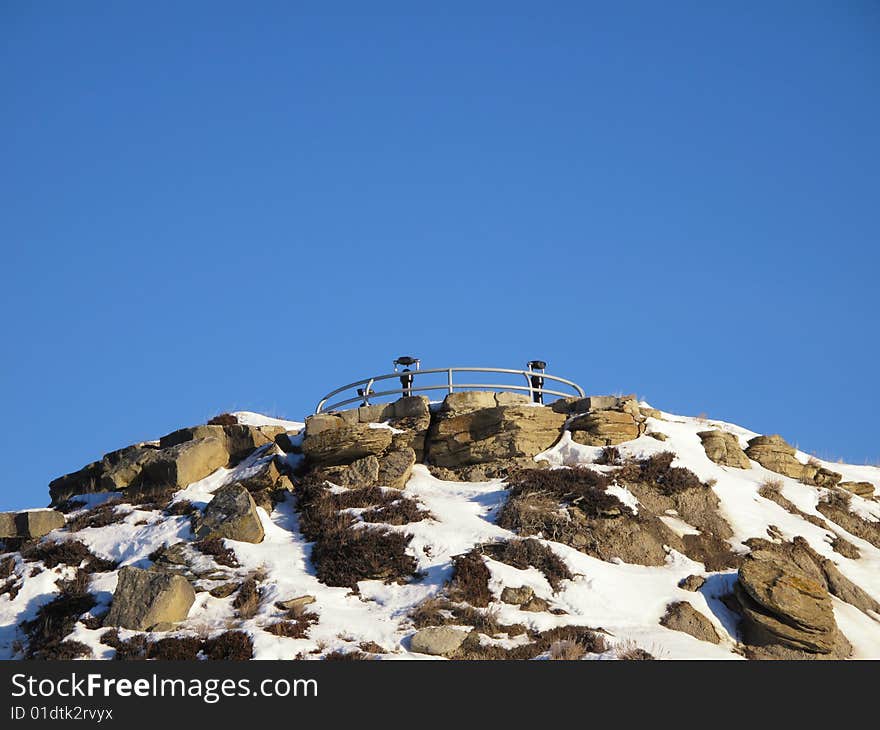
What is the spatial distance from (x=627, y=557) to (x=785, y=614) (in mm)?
4009

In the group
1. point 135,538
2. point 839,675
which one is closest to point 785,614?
point 839,675

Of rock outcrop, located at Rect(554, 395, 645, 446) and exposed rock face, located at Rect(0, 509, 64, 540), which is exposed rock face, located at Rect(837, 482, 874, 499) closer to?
rock outcrop, located at Rect(554, 395, 645, 446)

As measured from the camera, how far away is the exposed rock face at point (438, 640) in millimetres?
16766

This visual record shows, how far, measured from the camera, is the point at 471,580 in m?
19.3

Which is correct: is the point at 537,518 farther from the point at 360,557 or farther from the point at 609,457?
the point at 360,557

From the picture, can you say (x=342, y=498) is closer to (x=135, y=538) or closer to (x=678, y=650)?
(x=135, y=538)

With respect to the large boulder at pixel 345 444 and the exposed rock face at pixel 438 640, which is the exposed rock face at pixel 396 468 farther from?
the exposed rock face at pixel 438 640

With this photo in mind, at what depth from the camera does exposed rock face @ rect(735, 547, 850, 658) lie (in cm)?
1841

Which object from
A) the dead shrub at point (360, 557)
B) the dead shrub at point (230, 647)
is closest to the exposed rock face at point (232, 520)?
the dead shrub at point (360, 557)

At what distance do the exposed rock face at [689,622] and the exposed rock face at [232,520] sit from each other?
32.9ft

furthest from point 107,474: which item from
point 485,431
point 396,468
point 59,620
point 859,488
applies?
point 859,488

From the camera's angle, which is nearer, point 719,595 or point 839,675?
point 839,675

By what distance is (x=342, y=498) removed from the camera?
2355cm

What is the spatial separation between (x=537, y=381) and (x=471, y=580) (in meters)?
10.1
